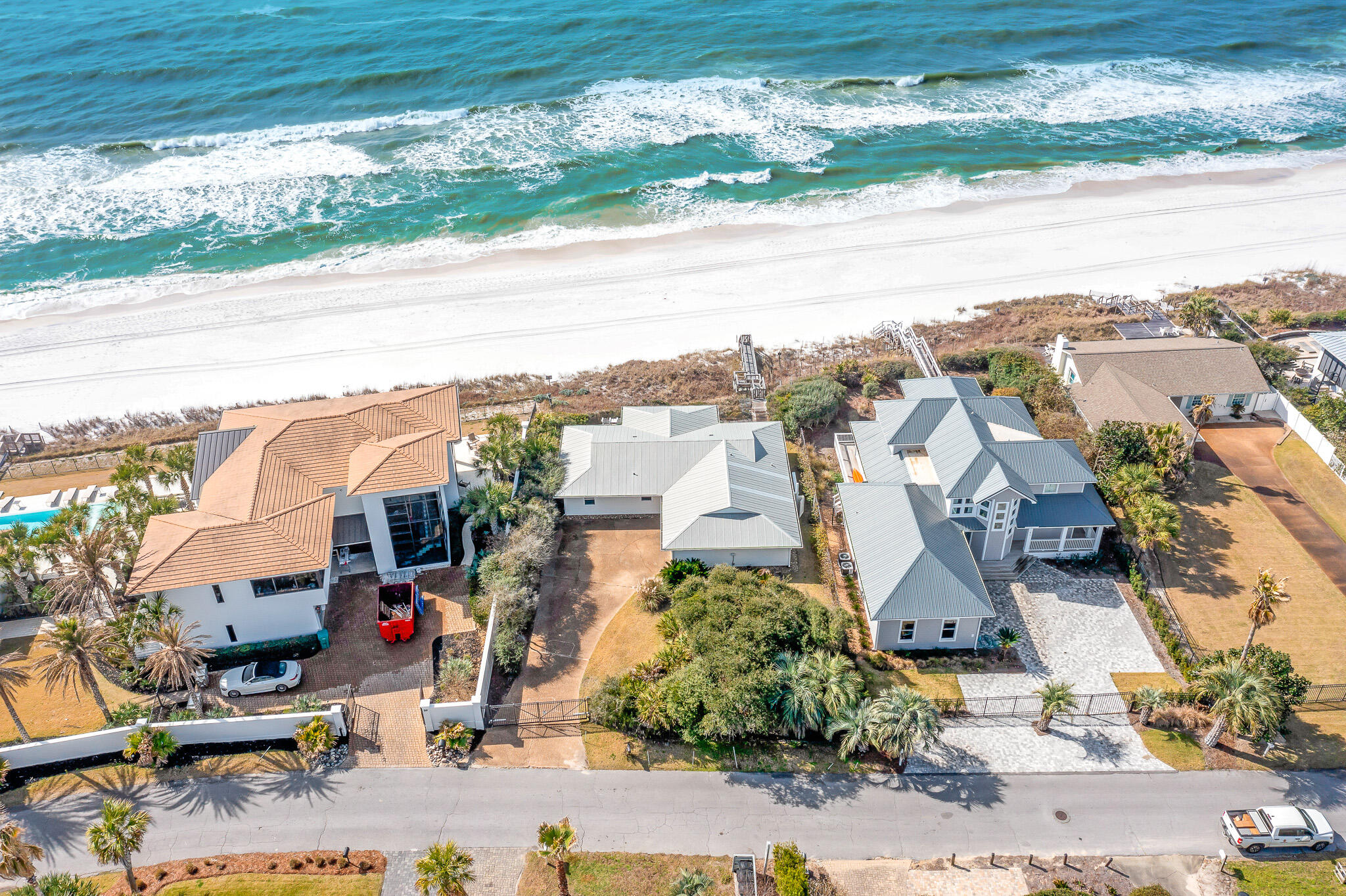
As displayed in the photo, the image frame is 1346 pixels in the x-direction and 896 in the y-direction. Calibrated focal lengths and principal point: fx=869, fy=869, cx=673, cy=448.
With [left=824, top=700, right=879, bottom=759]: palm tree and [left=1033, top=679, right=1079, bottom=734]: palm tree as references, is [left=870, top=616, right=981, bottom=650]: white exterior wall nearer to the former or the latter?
[left=1033, top=679, right=1079, bottom=734]: palm tree

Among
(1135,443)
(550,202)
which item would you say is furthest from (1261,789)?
(550,202)

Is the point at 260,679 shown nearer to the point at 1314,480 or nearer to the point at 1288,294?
the point at 1314,480

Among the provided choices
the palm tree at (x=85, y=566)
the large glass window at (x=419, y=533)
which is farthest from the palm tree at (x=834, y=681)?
the palm tree at (x=85, y=566)

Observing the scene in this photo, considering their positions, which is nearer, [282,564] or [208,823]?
[208,823]

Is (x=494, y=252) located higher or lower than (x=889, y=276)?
higher

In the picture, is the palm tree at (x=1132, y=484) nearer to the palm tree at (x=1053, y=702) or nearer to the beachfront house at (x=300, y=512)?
the palm tree at (x=1053, y=702)

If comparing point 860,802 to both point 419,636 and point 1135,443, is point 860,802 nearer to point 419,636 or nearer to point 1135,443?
point 419,636

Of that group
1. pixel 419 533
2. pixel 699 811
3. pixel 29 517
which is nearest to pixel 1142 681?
pixel 699 811
